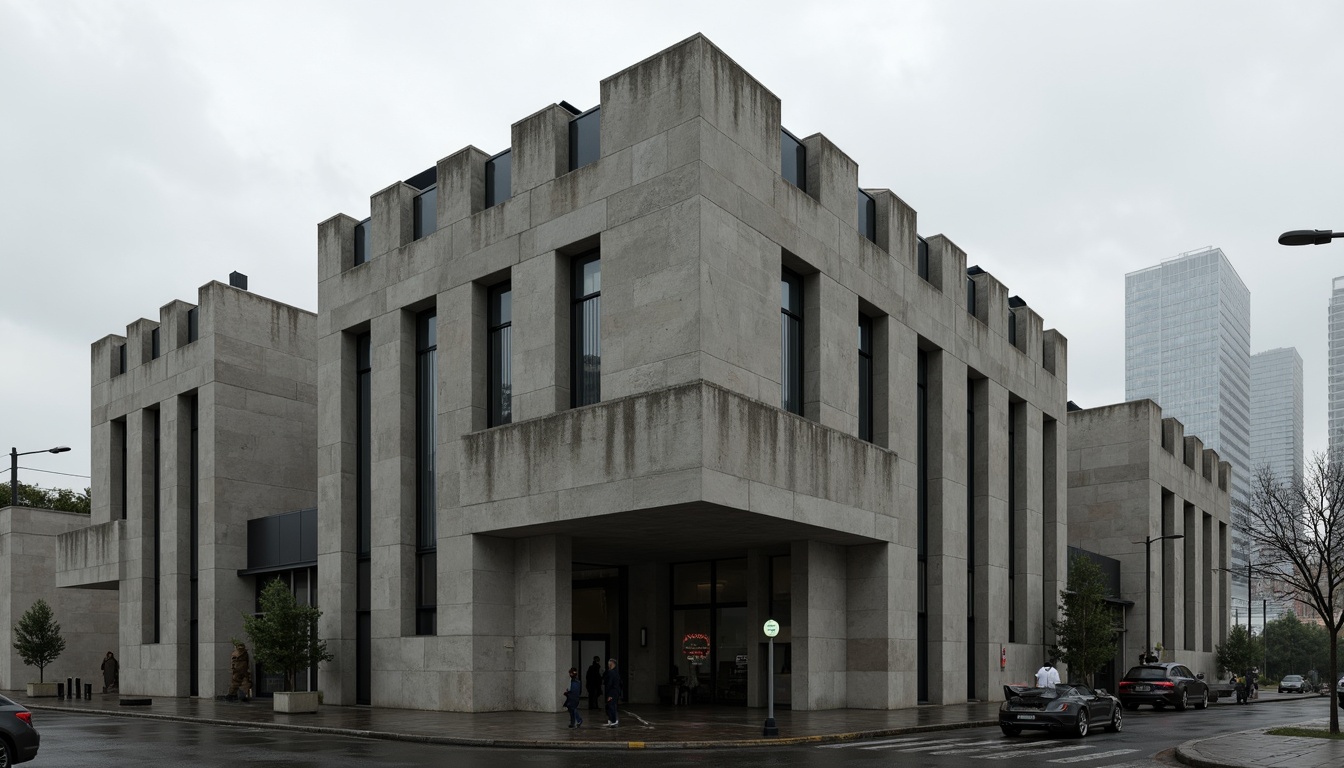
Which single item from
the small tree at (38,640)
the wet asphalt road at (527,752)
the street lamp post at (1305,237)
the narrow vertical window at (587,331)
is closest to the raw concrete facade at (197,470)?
the small tree at (38,640)

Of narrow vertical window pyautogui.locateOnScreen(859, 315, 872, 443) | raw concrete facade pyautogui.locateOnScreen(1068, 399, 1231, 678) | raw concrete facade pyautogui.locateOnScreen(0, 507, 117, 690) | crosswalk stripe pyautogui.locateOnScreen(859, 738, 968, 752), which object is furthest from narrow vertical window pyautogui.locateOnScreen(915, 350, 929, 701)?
raw concrete facade pyautogui.locateOnScreen(0, 507, 117, 690)

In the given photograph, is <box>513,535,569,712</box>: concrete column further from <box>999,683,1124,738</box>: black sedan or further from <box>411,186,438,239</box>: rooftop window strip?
<box>999,683,1124,738</box>: black sedan

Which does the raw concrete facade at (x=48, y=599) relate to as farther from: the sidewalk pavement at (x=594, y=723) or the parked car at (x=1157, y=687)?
the parked car at (x=1157, y=687)

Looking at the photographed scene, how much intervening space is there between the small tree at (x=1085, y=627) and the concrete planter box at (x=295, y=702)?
2777cm

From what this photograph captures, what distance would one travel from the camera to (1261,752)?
2223 centimetres

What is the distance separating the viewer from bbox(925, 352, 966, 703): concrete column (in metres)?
39.2

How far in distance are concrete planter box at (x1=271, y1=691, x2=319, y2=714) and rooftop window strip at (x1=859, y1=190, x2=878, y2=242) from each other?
21553mm

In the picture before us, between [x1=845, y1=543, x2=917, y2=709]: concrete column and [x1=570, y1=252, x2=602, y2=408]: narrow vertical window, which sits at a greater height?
[x1=570, y1=252, x2=602, y2=408]: narrow vertical window

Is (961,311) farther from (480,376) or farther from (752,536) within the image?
(480,376)

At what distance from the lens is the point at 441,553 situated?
3366 centimetres

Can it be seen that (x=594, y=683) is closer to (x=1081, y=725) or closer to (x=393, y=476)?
(x=393, y=476)

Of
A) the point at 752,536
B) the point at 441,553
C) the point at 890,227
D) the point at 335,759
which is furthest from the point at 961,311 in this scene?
the point at 335,759

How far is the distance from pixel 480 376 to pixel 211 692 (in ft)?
57.9

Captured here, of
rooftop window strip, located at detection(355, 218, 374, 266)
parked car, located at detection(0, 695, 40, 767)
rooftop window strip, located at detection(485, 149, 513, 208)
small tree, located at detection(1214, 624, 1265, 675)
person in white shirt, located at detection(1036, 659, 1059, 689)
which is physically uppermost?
rooftop window strip, located at detection(485, 149, 513, 208)
